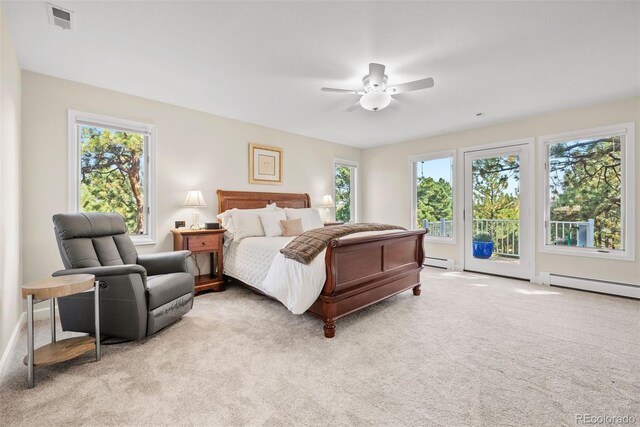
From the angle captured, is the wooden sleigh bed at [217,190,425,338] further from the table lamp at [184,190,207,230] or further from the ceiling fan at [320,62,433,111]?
the table lamp at [184,190,207,230]

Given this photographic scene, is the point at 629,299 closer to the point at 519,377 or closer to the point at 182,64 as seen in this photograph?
the point at 519,377

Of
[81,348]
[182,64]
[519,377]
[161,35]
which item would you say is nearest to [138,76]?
[182,64]

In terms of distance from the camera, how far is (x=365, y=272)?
9.93 ft

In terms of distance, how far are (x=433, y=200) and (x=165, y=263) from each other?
4803mm

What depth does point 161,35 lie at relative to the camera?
240 cm

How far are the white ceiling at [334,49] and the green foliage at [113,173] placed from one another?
0.65 m

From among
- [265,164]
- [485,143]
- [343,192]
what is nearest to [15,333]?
[265,164]

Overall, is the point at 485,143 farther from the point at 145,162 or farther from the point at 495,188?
the point at 145,162

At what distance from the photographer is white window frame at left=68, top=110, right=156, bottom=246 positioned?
3260mm

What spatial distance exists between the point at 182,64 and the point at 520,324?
13.9 feet

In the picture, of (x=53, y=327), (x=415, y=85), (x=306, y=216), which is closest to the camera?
(x=53, y=327)

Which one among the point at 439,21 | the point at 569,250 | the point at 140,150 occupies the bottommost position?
the point at 569,250

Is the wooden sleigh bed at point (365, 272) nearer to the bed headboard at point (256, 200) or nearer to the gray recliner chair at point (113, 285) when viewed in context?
the gray recliner chair at point (113, 285)

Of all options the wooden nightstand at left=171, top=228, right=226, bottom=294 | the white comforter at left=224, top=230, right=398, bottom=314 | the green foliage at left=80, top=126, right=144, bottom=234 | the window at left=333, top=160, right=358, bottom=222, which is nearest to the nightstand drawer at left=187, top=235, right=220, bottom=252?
the wooden nightstand at left=171, top=228, right=226, bottom=294
